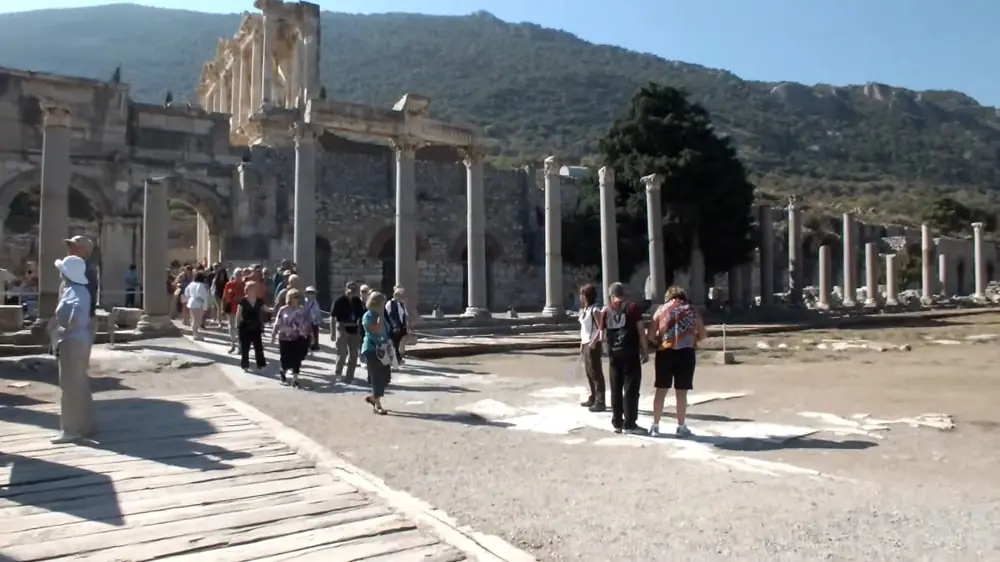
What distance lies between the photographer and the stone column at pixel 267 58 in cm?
3791

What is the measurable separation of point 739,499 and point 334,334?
13.0m

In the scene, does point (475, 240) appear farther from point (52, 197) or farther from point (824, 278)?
point (824, 278)

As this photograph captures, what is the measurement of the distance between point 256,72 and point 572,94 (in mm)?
95650

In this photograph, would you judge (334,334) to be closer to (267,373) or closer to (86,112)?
(267,373)

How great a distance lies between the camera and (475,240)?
25703 mm

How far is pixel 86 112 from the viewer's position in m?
28.4

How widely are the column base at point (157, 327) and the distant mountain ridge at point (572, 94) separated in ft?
194

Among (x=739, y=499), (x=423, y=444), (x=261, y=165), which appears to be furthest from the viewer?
(x=261, y=165)

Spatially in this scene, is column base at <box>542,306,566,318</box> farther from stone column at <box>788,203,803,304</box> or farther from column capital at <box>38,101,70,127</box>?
stone column at <box>788,203,803,304</box>

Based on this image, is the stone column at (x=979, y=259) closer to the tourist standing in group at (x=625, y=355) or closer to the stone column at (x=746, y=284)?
the stone column at (x=746, y=284)

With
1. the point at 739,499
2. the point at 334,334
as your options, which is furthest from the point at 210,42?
the point at 739,499

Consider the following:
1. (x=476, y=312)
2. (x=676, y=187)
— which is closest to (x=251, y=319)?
(x=476, y=312)

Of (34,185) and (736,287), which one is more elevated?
(34,185)

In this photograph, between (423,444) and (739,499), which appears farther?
(423,444)
